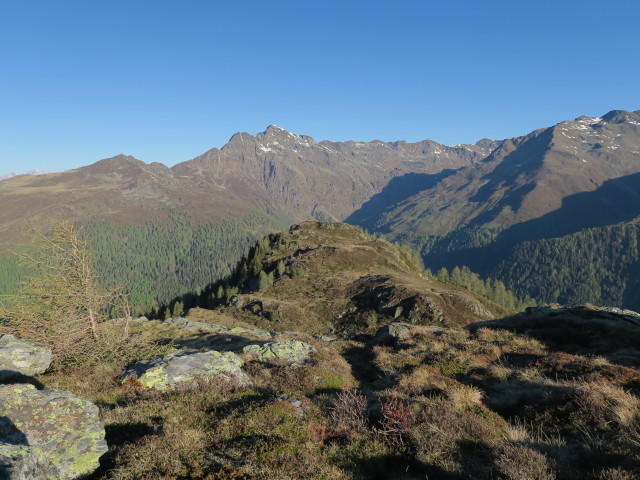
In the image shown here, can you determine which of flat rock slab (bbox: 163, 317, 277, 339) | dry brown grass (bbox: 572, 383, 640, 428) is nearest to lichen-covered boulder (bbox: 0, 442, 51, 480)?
dry brown grass (bbox: 572, 383, 640, 428)

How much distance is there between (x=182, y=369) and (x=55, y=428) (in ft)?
22.6

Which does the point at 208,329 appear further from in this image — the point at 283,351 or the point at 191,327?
the point at 283,351

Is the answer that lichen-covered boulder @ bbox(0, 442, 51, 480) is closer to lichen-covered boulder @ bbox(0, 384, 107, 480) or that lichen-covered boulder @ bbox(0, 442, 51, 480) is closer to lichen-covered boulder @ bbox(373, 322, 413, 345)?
lichen-covered boulder @ bbox(0, 384, 107, 480)

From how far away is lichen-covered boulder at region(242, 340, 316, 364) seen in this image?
2141 cm

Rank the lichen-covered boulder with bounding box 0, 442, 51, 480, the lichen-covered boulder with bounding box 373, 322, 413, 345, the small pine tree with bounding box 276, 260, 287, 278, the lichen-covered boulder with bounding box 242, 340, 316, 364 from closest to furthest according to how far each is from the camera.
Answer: the lichen-covered boulder with bounding box 0, 442, 51, 480
the lichen-covered boulder with bounding box 242, 340, 316, 364
the lichen-covered boulder with bounding box 373, 322, 413, 345
the small pine tree with bounding box 276, 260, 287, 278

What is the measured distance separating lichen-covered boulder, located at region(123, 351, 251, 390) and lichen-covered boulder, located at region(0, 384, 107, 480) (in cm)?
481

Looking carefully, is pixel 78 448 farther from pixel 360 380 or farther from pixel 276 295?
→ pixel 276 295

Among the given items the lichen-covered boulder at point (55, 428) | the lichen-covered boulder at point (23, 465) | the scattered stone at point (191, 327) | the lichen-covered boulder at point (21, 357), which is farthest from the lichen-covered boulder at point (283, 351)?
the scattered stone at point (191, 327)

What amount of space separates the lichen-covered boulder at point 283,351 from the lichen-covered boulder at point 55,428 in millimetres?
11793

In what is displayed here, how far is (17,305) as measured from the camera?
18484 mm

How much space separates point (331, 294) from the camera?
83.1 meters

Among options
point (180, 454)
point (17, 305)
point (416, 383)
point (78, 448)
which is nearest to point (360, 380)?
point (416, 383)

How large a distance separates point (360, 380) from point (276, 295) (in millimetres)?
68355

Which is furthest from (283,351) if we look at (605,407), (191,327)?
(191,327)
